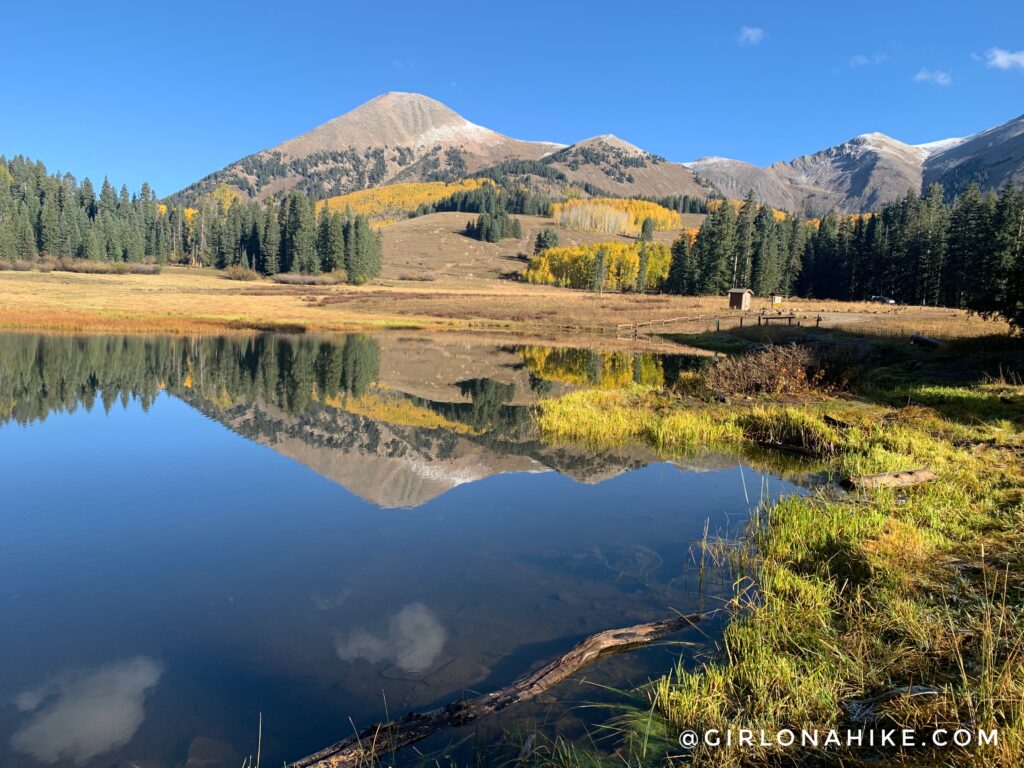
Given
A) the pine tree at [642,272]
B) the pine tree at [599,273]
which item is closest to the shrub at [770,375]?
the pine tree at [642,272]

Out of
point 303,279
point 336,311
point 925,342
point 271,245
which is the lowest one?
point 925,342

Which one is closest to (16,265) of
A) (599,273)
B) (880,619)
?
(599,273)

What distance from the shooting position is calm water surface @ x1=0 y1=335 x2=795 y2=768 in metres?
6.99

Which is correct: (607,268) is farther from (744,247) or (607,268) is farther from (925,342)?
(925,342)

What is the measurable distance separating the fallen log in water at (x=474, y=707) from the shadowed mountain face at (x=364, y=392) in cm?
783

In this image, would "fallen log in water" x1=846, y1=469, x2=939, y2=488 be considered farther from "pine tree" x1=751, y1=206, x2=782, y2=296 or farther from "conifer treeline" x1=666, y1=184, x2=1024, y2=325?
"pine tree" x1=751, y1=206, x2=782, y2=296

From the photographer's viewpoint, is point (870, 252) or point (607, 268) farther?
point (607, 268)

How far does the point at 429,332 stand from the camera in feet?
222

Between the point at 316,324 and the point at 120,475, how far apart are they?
5359 centimetres

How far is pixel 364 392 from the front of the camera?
32.3m

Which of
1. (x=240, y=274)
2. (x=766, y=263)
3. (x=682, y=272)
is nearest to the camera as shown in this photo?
(x=766, y=263)

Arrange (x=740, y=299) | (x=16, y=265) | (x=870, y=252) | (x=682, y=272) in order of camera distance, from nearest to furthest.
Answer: (x=740, y=299), (x=870, y=252), (x=16, y=265), (x=682, y=272)

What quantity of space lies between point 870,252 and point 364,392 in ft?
366

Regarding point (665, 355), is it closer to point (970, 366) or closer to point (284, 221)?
point (970, 366)
